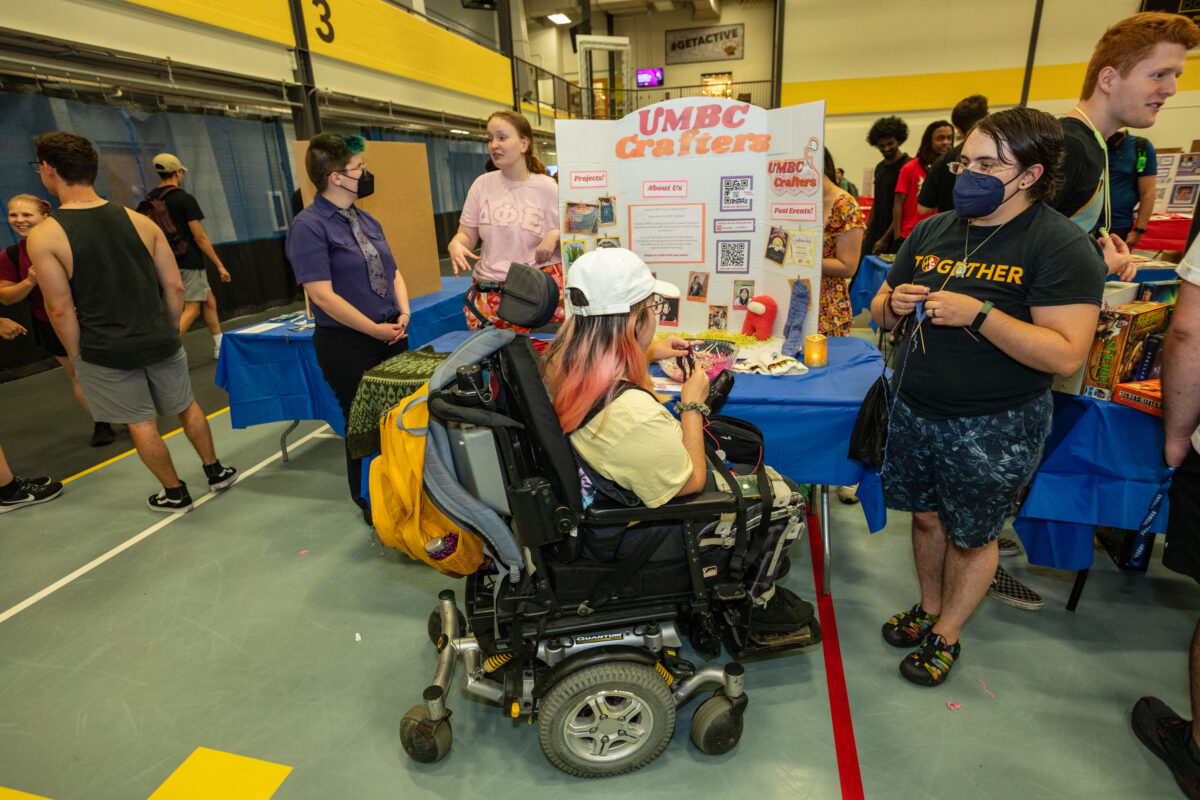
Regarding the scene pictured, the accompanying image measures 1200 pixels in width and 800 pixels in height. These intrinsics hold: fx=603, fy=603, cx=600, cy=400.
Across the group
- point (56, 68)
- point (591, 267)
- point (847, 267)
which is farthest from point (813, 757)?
point (56, 68)

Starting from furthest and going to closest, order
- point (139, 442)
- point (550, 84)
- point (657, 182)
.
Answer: point (550, 84) → point (139, 442) → point (657, 182)

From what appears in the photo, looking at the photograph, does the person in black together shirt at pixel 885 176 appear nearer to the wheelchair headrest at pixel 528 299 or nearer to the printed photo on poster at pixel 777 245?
the printed photo on poster at pixel 777 245

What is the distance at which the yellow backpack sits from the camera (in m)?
1.39

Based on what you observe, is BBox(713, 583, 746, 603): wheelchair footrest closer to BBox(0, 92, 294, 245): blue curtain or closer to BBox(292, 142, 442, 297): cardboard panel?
BBox(292, 142, 442, 297): cardboard panel

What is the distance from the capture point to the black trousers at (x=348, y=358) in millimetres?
2473

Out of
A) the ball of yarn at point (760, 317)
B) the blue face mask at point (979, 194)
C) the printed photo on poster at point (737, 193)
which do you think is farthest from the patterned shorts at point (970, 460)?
the printed photo on poster at point (737, 193)

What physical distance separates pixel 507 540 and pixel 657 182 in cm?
175

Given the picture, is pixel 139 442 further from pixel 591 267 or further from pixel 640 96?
pixel 640 96

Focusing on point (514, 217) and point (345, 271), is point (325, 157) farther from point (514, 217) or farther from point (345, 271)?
point (514, 217)

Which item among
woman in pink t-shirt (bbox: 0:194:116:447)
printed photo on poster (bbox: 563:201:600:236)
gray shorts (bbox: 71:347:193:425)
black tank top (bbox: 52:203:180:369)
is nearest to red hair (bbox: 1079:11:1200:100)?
printed photo on poster (bbox: 563:201:600:236)

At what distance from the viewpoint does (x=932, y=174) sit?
3447 mm

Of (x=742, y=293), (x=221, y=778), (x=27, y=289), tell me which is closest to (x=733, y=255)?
(x=742, y=293)

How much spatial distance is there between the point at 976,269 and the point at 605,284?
3.08 ft

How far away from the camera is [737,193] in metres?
2.46
